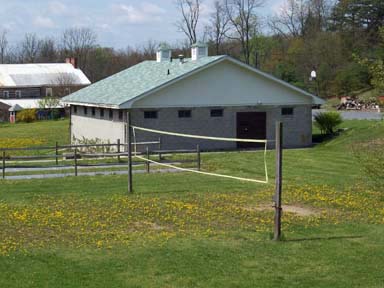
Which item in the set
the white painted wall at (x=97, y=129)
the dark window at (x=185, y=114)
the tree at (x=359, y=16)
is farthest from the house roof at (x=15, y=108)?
the dark window at (x=185, y=114)

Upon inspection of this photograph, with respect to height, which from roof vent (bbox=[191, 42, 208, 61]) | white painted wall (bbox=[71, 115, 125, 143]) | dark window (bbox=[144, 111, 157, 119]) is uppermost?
roof vent (bbox=[191, 42, 208, 61])

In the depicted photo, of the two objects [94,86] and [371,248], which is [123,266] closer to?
[371,248]

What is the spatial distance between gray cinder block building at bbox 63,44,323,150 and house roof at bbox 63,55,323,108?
0.05m

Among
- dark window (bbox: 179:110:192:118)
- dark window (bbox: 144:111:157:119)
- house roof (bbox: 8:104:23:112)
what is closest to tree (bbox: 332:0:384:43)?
house roof (bbox: 8:104:23:112)

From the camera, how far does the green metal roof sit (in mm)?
37969

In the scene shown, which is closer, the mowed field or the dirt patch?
the mowed field

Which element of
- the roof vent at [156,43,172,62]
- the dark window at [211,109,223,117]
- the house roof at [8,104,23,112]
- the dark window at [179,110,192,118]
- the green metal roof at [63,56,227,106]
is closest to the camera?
the green metal roof at [63,56,227,106]

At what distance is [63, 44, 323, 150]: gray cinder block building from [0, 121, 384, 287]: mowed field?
12.7 metres

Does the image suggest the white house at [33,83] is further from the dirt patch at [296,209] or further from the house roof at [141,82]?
the dirt patch at [296,209]

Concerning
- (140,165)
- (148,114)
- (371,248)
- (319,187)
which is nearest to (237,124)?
(148,114)

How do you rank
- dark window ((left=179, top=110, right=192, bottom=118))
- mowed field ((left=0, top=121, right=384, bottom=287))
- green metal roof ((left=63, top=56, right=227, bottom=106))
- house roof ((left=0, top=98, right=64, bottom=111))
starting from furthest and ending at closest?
house roof ((left=0, top=98, right=64, bottom=111))
dark window ((left=179, top=110, right=192, bottom=118))
green metal roof ((left=63, top=56, right=227, bottom=106))
mowed field ((left=0, top=121, right=384, bottom=287))

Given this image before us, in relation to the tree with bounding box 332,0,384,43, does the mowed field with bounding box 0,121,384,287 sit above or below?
below

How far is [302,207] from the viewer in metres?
18.2

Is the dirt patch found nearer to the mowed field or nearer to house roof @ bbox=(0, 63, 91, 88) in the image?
the mowed field
